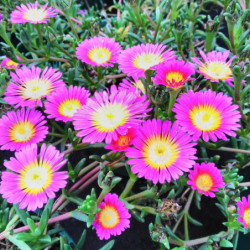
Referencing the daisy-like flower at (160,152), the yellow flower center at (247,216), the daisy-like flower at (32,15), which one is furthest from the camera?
the daisy-like flower at (32,15)

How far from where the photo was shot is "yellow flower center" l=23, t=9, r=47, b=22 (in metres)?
0.83

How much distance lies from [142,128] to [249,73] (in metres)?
0.27

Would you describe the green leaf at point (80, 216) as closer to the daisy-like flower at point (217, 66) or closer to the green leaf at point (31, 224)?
the green leaf at point (31, 224)

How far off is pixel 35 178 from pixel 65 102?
0.18 m

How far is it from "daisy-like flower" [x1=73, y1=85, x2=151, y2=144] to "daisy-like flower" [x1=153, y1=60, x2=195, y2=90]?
0.05 m

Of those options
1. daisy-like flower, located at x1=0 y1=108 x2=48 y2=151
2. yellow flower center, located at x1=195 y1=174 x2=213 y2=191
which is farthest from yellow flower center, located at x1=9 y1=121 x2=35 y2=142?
yellow flower center, located at x1=195 y1=174 x2=213 y2=191

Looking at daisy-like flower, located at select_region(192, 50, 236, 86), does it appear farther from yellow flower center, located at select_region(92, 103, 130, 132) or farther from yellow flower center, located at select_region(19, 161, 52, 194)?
yellow flower center, located at select_region(19, 161, 52, 194)

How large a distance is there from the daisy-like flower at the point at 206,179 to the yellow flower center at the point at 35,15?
1.87 ft

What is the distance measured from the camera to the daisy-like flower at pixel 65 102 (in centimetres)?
65

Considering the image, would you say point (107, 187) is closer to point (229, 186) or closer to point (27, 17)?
point (229, 186)

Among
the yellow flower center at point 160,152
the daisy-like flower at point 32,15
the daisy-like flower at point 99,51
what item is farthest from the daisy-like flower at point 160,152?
the daisy-like flower at point 32,15

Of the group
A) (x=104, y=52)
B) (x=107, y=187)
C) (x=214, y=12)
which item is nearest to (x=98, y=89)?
(x=104, y=52)

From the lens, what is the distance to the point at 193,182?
23.9 inches

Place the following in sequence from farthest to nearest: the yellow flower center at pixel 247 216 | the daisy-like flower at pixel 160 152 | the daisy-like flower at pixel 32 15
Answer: the daisy-like flower at pixel 32 15
the yellow flower center at pixel 247 216
the daisy-like flower at pixel 160 152
